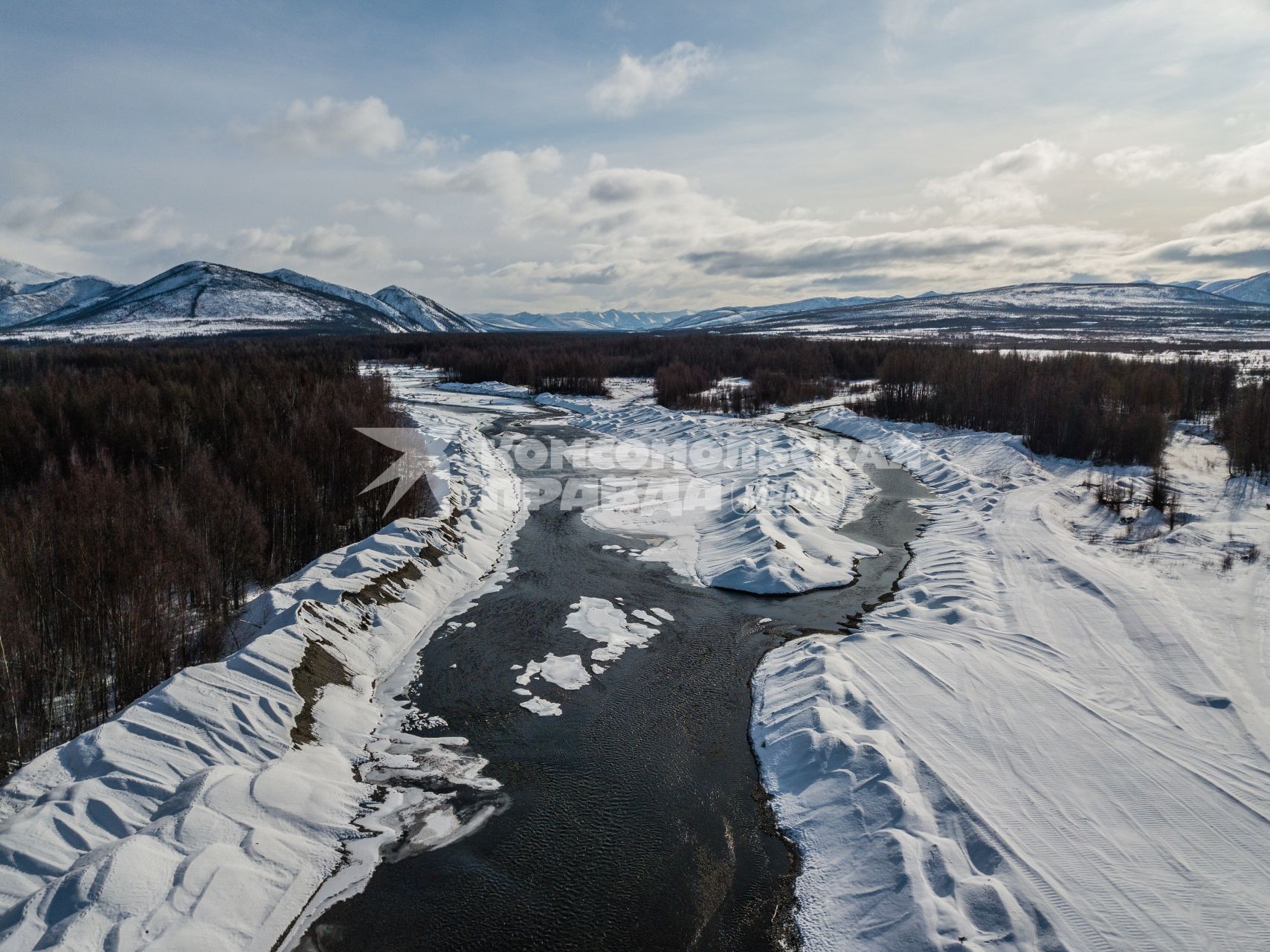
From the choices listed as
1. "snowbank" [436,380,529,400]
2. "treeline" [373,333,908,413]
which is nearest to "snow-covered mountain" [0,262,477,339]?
"treeline" [373,333,908,413]

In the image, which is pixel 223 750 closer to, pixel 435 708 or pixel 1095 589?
pixel 435 708

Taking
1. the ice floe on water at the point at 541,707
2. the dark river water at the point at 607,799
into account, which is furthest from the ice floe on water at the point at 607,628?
the ice floe on water at the point at 541,707

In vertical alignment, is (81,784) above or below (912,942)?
above

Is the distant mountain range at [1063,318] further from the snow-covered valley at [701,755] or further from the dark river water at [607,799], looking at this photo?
the dark river water at [607,799]

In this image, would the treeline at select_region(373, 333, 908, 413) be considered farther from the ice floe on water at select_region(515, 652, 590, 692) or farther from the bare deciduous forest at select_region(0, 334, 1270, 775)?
the ice floe on water at select_region(515, 652, 590, 692)

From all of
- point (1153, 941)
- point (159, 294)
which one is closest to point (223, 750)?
point (1153, 941)

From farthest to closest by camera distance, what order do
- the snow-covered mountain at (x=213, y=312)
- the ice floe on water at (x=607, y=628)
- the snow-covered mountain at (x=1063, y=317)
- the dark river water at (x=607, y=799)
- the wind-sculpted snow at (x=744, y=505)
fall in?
1. the snow-covered mountain at (x=213, y=312)
2. the snow-covered mountain at (x=1063, y=317)
3. the wind-sculpted snow at (x=744, y=505)
4. the ice floe on water at (x=607, y=628)
5. the dark river water at (x=607, y=799)

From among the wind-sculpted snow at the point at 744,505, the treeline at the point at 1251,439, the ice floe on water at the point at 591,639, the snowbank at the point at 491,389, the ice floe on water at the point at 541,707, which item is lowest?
the ice floe on water at the point at 541,707
